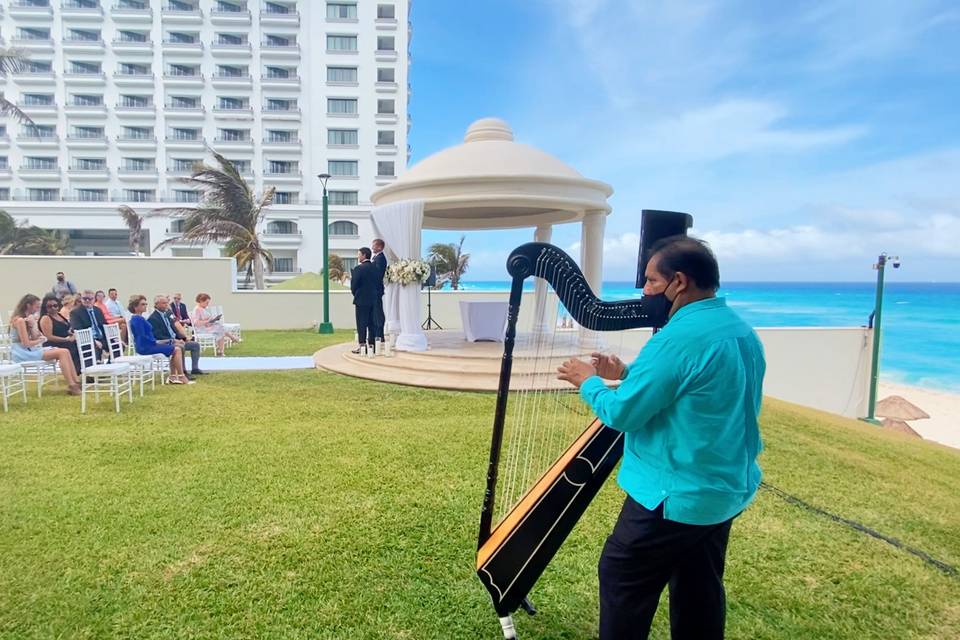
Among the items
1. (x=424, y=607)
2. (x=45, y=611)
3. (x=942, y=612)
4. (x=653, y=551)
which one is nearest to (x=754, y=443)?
(x=653, y=551)

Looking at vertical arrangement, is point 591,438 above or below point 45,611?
above

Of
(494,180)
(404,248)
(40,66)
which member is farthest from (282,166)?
(494,180)

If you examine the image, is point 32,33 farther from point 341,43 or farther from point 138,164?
point 341,43

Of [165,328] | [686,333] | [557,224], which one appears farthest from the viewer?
[557,224]

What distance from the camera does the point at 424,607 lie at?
2.66 m

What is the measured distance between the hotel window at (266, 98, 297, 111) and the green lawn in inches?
1593

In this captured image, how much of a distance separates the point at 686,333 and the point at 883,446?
21.0ft

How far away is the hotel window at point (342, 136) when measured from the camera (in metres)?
40.1

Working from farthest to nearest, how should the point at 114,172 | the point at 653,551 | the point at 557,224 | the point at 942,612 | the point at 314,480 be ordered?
1. the point at 114,172
2. the point at 557,224
3. the point at 314,480
4. the point at 942,612
5. the point at 653,551

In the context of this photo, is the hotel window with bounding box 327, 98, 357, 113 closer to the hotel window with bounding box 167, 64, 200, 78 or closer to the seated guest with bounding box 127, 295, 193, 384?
the hotel window with bounding box 167, 64, 200, 78

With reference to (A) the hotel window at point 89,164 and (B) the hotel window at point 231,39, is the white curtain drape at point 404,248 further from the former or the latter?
(A) the hotel window at point 89,164

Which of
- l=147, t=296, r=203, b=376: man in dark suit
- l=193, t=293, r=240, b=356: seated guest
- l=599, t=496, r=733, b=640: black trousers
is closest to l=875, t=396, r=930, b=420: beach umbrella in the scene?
l=599, t=496, r=733, b=640: black trousers

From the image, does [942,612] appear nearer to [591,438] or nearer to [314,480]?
[591,438]

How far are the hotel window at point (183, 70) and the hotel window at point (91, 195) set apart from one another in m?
10.7
